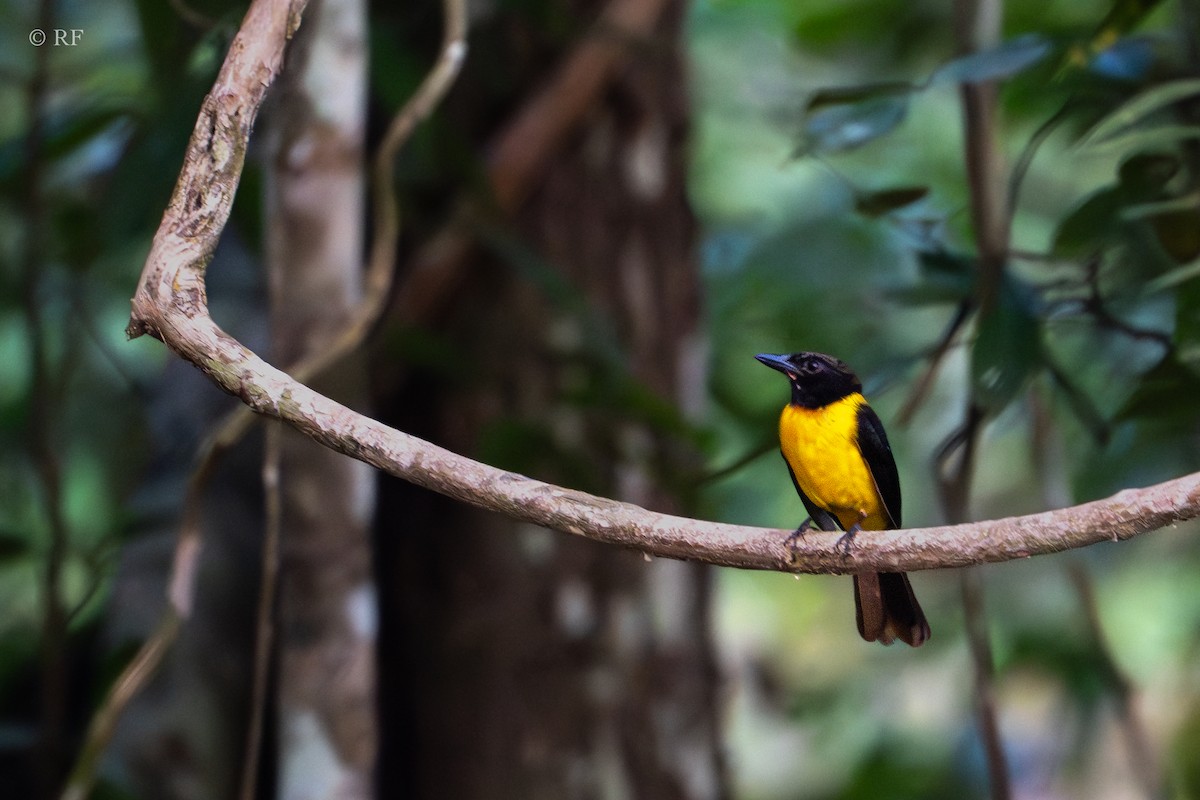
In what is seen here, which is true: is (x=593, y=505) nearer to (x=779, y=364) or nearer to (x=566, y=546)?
(x=779, y=364)

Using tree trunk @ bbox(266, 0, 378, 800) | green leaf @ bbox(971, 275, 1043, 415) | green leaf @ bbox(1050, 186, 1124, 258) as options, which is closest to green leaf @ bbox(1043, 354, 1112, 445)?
green leaf @ bbox(971, 275, 1043, 415)

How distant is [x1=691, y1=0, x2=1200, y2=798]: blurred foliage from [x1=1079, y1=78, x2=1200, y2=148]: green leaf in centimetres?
1

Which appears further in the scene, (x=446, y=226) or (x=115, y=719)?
(x=446, y=226)

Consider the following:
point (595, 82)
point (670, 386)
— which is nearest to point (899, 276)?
point (670, 386)

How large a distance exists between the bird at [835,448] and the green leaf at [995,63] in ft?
2.20

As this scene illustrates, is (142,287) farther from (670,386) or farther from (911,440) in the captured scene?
(911,440)

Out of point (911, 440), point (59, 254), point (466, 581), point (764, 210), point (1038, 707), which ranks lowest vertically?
point (1038, 707)

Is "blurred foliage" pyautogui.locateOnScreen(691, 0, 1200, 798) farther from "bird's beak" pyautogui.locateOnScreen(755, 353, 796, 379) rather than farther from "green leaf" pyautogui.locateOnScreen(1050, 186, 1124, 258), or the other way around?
"bird's beak" pyautogui.locateOnScreen(755, 353, 796, 379)

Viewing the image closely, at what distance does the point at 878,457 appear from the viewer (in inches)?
90.6

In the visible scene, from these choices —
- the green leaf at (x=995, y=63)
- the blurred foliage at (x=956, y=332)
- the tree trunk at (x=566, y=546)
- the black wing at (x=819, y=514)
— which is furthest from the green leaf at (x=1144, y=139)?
the tree trunk at (x=566, y=546)

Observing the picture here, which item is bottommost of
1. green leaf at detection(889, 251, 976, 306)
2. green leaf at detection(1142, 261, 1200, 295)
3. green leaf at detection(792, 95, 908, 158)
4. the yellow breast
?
the yellow breast

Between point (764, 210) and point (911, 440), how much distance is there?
1535 mm

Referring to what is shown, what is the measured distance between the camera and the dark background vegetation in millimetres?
2631

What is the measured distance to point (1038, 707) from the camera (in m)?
5.73
